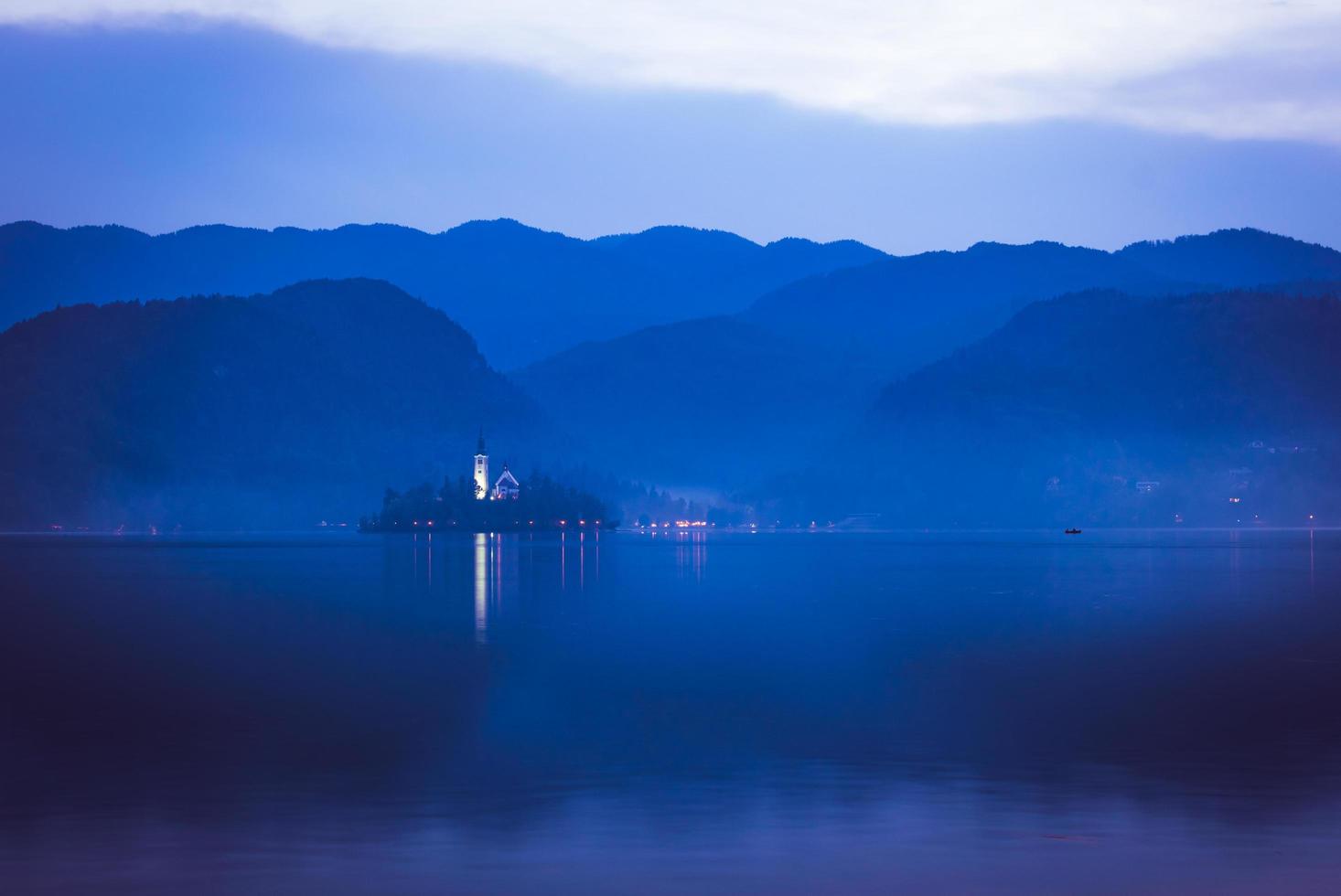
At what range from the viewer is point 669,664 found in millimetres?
49719

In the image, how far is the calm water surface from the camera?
20625mm

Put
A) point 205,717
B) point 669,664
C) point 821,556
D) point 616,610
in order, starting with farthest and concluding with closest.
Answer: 1. point 821,556
2. point 616,610
3. point 669,664
4. point 205,717

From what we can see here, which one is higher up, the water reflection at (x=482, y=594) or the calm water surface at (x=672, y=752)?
the water reflection at (x=482, y=594)

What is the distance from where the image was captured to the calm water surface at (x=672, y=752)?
2062cm

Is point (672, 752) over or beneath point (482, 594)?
beneath

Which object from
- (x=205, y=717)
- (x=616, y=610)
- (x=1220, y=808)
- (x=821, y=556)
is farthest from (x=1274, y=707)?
(x=821, y=556)

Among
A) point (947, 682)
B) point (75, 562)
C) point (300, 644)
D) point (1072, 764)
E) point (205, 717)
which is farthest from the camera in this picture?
point (75, 562)

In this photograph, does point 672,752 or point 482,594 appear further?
point 482,594

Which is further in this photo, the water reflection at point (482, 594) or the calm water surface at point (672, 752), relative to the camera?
the water reflection at point (482, 594)

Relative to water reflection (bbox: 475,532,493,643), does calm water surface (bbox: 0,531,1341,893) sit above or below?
below

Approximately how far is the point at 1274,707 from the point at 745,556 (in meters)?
131

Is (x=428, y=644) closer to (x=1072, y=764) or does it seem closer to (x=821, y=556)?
(x=1072, y=764)

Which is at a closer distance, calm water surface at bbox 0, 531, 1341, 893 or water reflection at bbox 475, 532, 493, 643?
calm water surface at bbox 0, 531, 1341, 893

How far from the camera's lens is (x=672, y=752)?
31.1 meters
